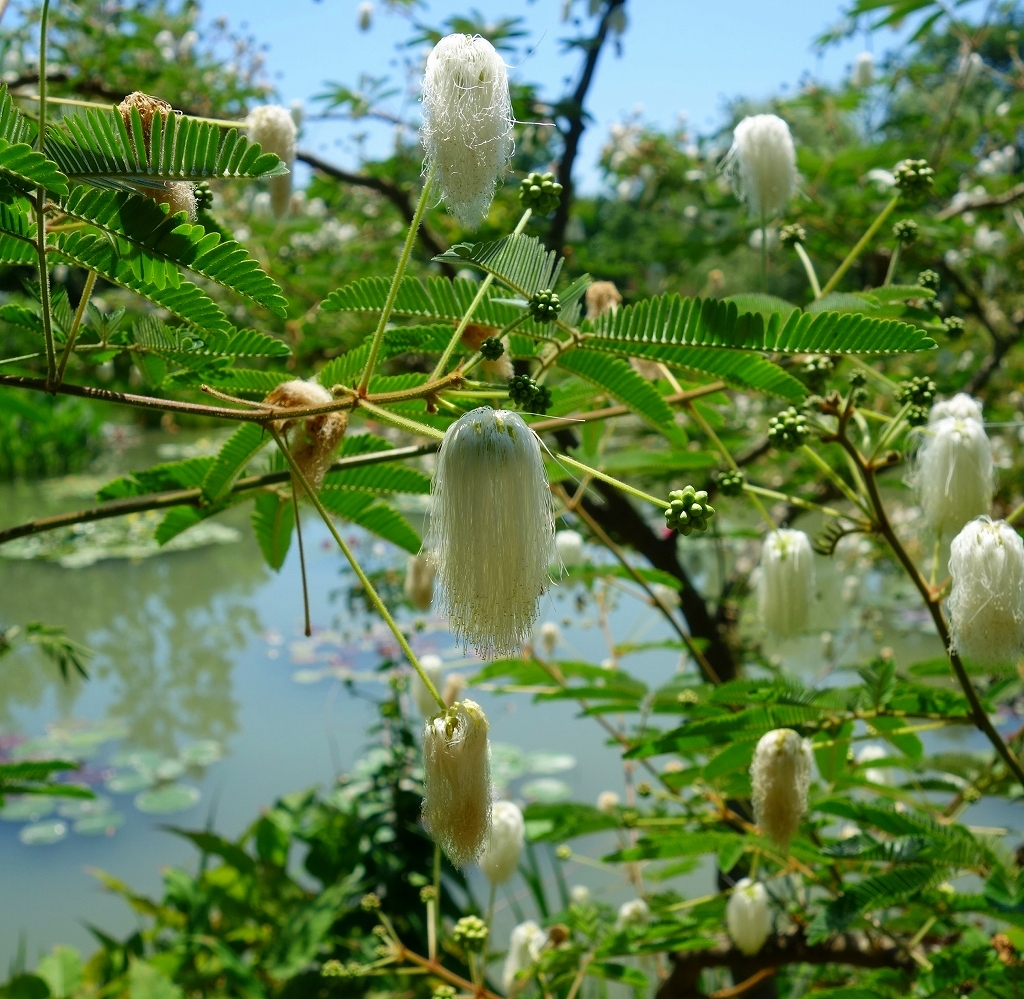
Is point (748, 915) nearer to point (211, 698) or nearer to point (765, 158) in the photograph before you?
point (765, 158)

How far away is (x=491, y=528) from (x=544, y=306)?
0.21 meters

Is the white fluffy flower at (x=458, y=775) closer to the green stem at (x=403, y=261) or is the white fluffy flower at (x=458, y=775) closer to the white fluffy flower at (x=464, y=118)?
the green stem at (x=403, y=261)

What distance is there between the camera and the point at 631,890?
407 cm

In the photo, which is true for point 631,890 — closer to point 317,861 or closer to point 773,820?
point 317,861

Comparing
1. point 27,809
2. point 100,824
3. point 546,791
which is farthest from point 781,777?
point 27,809

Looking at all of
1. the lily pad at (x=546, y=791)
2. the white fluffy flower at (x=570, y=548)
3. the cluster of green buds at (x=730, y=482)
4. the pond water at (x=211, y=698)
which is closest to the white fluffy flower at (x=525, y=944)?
the white fluffy flower at (x=570, y=548)

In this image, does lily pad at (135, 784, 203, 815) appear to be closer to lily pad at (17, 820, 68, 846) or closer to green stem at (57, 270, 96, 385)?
lily pad at (17, 820, 68, 846)

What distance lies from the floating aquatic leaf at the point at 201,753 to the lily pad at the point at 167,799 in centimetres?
26

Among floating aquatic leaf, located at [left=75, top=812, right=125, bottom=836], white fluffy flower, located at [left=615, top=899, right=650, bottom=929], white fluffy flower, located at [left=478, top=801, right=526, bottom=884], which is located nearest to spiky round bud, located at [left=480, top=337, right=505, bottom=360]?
white fluffy flower, located at [left=478, top=801, right=526, bottom=884]

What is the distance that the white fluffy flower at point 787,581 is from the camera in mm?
1188

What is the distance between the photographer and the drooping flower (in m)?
0.74

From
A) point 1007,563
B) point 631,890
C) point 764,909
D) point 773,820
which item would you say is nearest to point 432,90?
point 1007,563

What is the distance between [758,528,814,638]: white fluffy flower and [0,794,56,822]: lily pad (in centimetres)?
452

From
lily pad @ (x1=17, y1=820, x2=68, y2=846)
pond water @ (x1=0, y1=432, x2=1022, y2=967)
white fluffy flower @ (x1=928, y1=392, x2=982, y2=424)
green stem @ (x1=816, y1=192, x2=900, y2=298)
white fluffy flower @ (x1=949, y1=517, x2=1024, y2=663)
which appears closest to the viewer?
white fluffy flower @ (x1=949, y1=517, x2=1024, y2=663)
